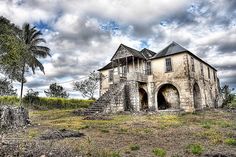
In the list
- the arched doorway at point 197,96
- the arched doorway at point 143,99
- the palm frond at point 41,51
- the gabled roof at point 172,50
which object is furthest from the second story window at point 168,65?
the palm frond at point 41,51

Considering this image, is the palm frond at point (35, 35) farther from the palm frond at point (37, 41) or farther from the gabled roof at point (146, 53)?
the gabled roof at point (146, 53)

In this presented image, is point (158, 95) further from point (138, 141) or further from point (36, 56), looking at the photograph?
point (138, 141)

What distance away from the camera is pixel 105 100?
76.6 feet

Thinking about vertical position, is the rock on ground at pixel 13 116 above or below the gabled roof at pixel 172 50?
below

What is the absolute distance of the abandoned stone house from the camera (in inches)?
971

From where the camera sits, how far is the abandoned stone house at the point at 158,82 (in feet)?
80.9

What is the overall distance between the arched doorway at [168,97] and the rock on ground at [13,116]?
17637 millimetres

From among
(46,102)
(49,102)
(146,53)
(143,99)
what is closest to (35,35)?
(46,102)

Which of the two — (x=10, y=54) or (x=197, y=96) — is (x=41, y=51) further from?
(x=197, y=96)

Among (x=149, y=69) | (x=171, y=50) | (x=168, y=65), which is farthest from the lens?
(x=149, y=69)

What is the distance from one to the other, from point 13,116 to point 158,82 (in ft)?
58.2

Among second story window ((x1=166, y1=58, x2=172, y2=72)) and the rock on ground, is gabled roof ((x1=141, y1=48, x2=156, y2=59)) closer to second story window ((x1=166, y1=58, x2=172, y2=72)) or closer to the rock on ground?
second story window ((x1=166, y1=58, x2=172, y2=72))

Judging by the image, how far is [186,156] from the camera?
246 inches

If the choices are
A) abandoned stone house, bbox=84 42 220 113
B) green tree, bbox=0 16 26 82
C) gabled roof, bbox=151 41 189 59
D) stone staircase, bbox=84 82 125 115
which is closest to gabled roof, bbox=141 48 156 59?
abandoned stone house, bbox=84 42 220 113
